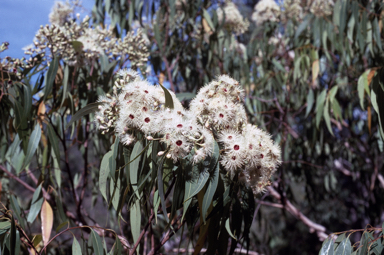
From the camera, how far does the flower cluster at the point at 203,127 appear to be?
813 mm

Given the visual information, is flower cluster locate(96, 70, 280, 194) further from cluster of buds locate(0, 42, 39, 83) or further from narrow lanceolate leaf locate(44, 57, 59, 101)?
cluster of buds locate(0, 42, 39, 83)

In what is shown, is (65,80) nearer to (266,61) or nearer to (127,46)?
(127,46)

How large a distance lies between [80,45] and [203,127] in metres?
0.86

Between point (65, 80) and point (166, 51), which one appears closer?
point (65, 80)

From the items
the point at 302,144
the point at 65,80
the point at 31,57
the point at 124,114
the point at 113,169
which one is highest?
the point at 31,57

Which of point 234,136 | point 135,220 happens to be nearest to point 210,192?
point 234,136

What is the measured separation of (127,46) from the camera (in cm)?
158

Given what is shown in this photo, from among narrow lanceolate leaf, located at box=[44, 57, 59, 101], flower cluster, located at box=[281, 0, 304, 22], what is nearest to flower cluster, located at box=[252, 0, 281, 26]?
flower cluster, located at box=[281, 0, 304, 22]

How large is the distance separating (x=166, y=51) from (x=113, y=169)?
148cm

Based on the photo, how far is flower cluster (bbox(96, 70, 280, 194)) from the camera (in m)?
0.81

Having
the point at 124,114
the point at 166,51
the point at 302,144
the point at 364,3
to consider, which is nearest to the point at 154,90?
the point at 124,114

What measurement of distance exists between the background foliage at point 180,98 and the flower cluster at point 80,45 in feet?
0.20

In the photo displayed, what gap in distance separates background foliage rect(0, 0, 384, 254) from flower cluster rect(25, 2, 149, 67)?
0.06 m

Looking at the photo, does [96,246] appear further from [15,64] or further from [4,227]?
[15,64]
